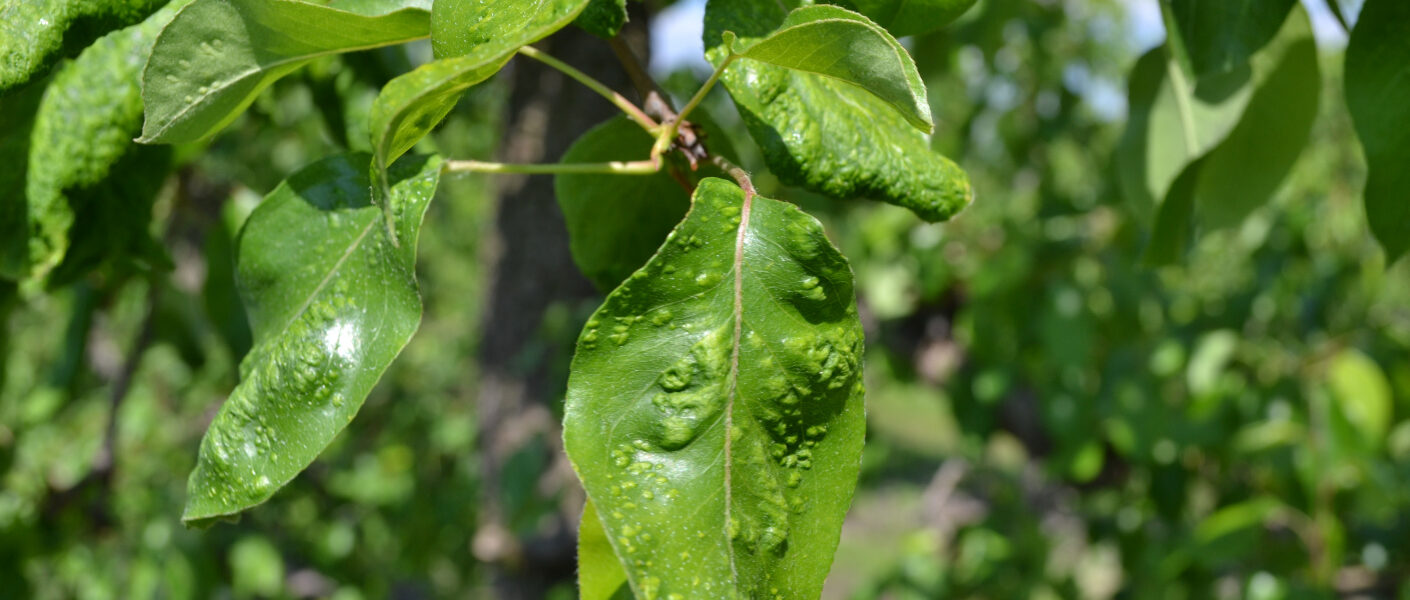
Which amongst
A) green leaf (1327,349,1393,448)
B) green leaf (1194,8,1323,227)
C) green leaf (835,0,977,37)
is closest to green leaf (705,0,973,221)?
green leaf (835,0,977,37)

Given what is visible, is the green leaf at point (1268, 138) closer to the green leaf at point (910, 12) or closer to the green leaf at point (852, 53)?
the green leaf at point (910, 12)

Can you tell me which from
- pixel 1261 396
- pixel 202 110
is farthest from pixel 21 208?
pixel 1261 396

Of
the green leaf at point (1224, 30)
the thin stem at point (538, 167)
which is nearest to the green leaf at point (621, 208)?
the thin stem at point (538, 167)

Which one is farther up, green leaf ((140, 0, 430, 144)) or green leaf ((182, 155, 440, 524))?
green leaf ((140, 0, 430, 144))

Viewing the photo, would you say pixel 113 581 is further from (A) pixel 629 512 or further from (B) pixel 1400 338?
(B) pixel 1400 338

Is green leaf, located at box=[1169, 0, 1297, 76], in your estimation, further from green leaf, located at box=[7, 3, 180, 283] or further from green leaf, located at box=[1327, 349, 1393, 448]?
green leaf, located at box=[1327, 349, 1393, 448]
